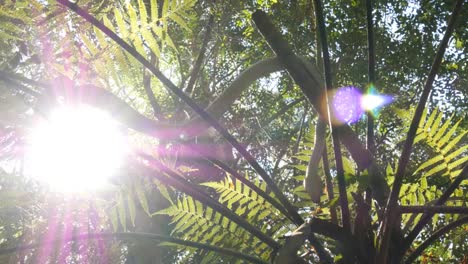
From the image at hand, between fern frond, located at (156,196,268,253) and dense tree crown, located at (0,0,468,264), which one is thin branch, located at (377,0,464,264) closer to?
dense tree crown, located at (0,0,468,264)

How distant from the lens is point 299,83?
3.73 ft

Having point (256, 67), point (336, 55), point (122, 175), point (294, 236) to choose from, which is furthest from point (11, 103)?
point (336, 55)

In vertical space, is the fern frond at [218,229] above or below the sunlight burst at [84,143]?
below

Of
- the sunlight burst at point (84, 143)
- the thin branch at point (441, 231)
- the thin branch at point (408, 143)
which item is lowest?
the thin branch at point (441, 231)

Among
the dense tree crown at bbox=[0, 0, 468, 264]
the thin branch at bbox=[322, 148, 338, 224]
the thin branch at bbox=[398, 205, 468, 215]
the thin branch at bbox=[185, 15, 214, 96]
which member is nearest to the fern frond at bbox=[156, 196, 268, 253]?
the dense tree crown at bbox=[0, 0, 468, 264]

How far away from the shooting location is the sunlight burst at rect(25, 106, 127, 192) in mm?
1126

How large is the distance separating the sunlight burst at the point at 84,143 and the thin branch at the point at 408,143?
64 centimetres

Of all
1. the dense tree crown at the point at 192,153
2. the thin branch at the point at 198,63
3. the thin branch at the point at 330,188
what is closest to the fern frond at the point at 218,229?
the dense tree crown at the point at 192,153

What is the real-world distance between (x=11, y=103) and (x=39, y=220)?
81cm

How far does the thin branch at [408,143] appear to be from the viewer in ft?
2.92

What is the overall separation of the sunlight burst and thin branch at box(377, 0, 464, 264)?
2.11 ft

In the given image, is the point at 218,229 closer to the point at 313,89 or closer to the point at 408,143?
the point at 313,89

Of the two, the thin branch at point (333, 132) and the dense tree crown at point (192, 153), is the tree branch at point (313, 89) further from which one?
the thin branch at point (333, 132)

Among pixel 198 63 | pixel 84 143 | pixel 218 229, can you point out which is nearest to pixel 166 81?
pixel 84 143
